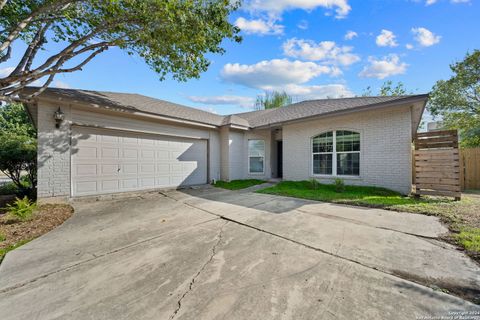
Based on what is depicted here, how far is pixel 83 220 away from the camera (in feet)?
15.1

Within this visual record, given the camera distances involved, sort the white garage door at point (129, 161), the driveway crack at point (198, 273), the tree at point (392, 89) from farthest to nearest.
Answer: the tree at point (392, 89) < the white garage door at point (129, 161) < the driveway crack at point (198, 273)

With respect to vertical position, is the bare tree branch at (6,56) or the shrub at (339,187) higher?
the bare tree branch at (6,56)

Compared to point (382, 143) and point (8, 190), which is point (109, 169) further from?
point (382, 143)

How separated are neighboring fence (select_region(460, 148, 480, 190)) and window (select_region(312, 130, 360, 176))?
238 inches

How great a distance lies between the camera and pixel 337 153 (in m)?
8.45

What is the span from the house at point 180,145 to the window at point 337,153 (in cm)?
4

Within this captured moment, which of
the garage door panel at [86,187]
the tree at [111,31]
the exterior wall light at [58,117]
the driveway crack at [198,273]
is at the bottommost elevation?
the driveway crack at [198,273]

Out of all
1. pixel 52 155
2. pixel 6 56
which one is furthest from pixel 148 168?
→ pixel 6 56

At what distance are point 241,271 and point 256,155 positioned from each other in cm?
909

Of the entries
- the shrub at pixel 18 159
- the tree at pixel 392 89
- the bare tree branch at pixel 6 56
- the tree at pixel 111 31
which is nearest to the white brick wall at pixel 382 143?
the tree at pixel 111 31

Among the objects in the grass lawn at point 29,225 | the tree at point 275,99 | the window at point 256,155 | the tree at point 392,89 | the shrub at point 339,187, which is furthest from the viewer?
the tree at point 275,99

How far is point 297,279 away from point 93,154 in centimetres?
756

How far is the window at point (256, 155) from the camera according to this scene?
11.3 m

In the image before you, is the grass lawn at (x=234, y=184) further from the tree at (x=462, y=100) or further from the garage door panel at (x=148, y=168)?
the tree at (x=462, y=100)
